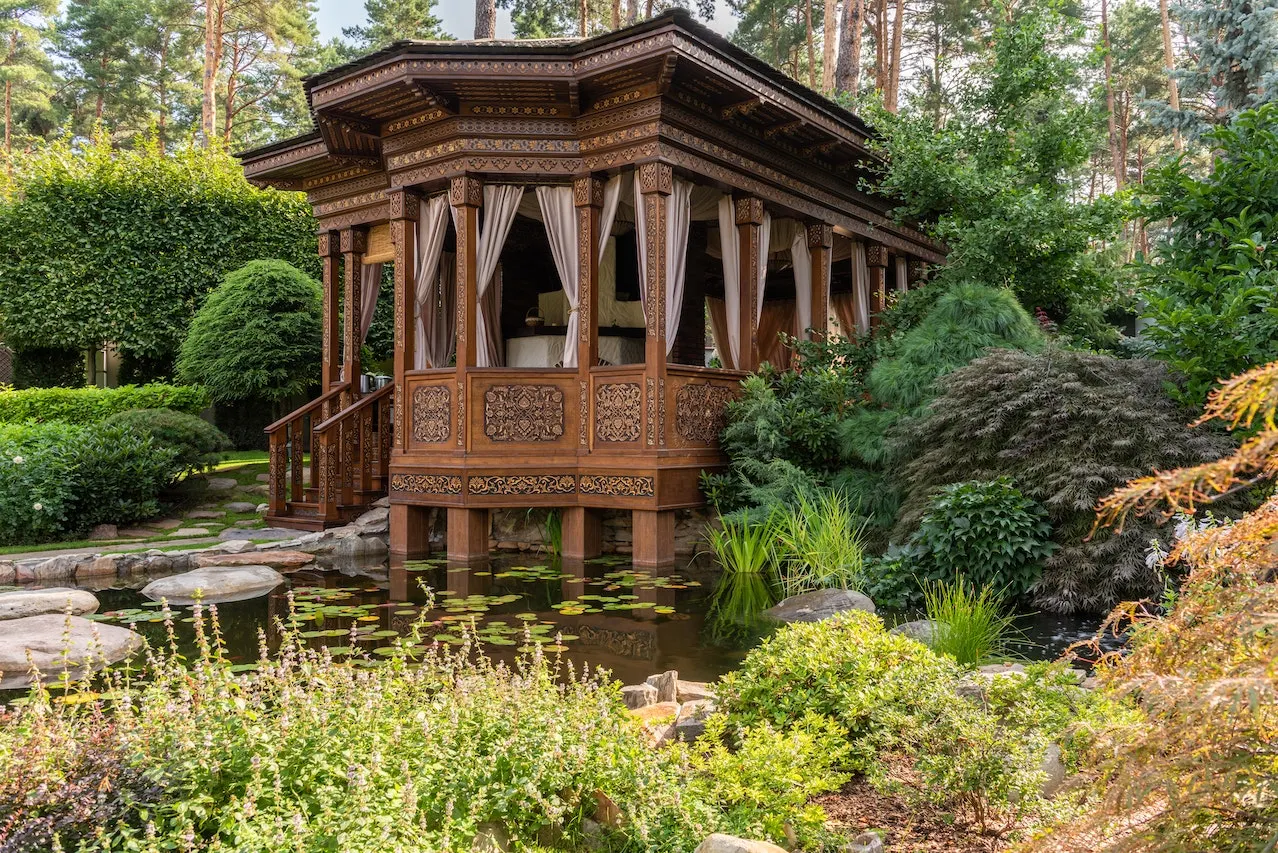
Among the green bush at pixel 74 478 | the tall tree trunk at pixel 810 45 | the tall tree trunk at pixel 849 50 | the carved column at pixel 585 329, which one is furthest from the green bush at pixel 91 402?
the tall tree trunk at pixel 810 45

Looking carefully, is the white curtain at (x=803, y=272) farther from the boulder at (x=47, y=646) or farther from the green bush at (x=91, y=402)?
the green bush at (x=91, y=402)

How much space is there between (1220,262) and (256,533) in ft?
29.0

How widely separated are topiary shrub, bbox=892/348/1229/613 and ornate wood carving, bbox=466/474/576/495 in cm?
309

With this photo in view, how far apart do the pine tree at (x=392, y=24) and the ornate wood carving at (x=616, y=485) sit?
75.3 ft

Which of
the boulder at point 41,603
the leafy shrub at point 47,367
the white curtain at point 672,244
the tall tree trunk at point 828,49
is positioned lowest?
the boulder at point 41,603

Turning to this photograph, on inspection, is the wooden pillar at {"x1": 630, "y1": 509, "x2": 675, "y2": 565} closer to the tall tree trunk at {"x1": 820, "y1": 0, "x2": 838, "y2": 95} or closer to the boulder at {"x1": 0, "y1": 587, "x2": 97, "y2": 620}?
the boulder at {"x1": 0, "y1": 587, "x2": 97, "y2": 620}

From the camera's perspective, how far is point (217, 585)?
22.8 ft

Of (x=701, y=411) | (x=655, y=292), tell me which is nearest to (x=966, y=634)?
(x=701, y=411)

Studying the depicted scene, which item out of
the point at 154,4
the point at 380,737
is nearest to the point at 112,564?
the point at 380,737

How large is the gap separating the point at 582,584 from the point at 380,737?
4891 millimetres

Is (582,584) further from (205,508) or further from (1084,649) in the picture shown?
(205,508)

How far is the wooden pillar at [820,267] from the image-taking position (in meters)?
10.8

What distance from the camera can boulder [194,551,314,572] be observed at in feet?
26.3

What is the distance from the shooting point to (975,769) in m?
2.46
